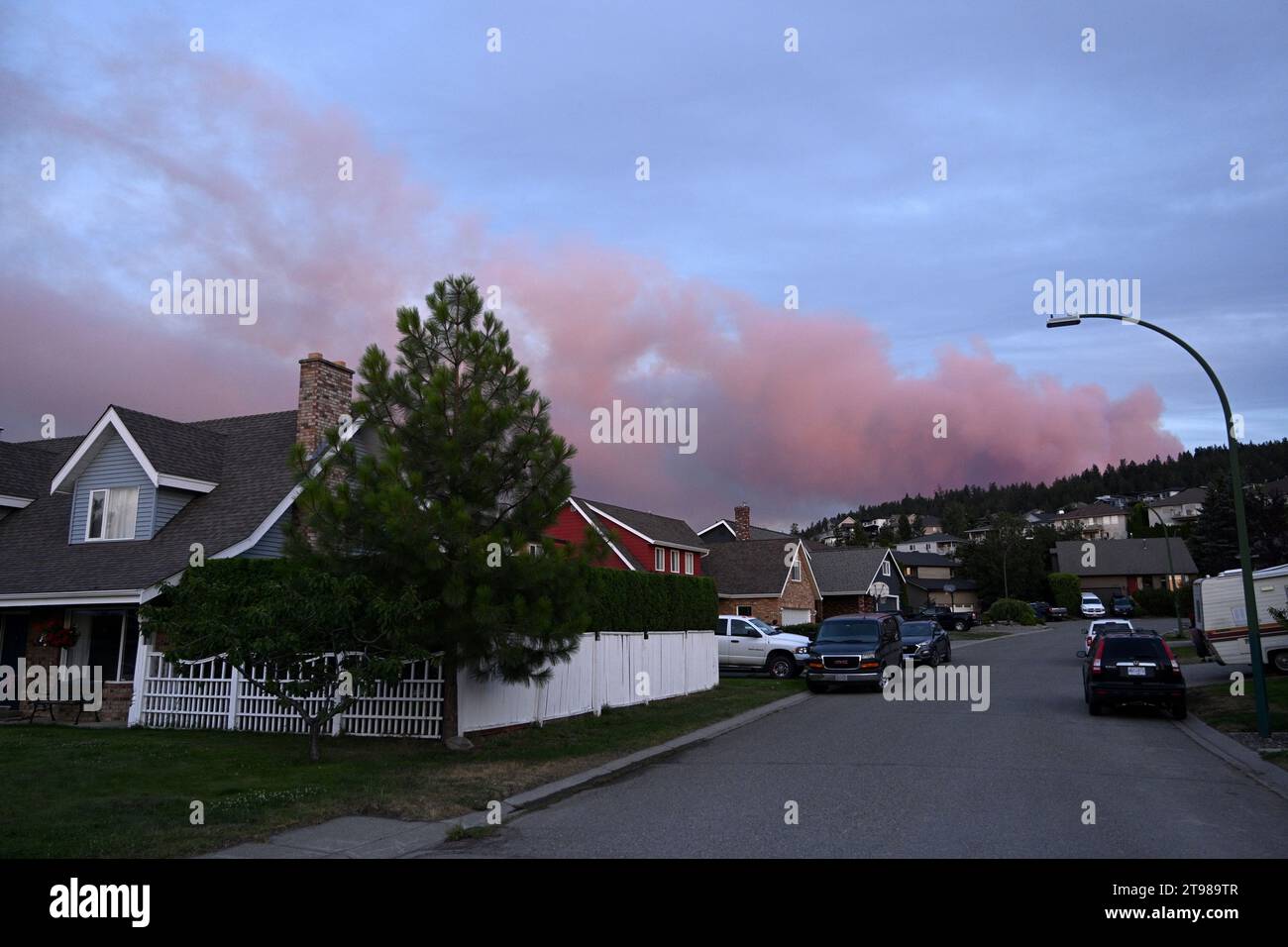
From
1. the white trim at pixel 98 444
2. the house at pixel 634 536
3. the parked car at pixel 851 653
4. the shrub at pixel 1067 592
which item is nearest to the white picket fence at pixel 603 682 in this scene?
the parked car at pixel 851 653

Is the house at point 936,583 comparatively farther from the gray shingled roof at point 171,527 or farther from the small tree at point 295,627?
the small tree at point 295,627

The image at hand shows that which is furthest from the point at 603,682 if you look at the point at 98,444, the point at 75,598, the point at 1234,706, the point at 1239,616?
the point at 1239,616

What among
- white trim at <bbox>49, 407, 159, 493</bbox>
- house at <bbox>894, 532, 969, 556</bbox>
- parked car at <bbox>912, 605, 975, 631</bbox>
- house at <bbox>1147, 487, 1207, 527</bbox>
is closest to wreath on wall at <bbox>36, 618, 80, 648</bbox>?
white trim at <bbox>49, 407, 159, 493</bbox>

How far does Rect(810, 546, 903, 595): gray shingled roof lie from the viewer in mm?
60625

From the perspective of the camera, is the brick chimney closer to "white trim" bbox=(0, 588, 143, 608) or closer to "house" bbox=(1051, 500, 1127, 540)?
"white trim" bbox=(0, 588, 143, 608)

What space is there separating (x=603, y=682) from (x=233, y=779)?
997cm

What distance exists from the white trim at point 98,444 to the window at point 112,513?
0.66 m

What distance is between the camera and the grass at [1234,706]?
17.1 metres

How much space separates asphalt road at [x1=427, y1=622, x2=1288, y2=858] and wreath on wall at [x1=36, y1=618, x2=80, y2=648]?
1278 cm

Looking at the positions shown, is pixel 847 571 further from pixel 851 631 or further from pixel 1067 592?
pixel 851 631

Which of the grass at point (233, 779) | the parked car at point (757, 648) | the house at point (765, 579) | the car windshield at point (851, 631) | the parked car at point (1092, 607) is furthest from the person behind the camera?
the parked car at point (1092, 607)

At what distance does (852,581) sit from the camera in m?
61.0
